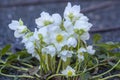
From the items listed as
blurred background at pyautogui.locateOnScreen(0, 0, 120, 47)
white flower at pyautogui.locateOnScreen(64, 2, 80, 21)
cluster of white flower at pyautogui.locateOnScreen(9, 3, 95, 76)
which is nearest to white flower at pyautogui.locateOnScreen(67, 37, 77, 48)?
cluster of white flower at pyautogui.locateOnScreen(9, 3, 95, 76)

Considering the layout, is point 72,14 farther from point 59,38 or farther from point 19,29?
point 19,29

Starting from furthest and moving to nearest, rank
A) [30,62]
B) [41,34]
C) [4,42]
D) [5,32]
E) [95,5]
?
1. [95,5]
2. [5,32]
3. [4,42]
4. [30,62]
5. [41,34]

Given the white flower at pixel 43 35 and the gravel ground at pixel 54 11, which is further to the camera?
the gravel ground at pixel 54 11

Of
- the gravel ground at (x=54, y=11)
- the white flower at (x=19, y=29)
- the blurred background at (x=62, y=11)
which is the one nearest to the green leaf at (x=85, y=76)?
the white flower at (x=19, y=29)

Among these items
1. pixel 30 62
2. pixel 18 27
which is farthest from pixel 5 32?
pixel 18 27

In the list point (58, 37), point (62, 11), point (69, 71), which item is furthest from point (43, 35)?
point (62, 11)

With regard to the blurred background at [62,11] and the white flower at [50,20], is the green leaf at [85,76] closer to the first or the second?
the white flower at [50,20]

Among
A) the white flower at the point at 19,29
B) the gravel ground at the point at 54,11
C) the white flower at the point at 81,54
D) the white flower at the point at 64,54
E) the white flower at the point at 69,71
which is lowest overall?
the white flower at the point at 69,71

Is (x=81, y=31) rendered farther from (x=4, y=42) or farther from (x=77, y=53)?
(x=4, y=42)

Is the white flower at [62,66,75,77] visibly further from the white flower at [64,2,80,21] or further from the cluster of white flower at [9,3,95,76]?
the white flower at [64,2,80,21]
